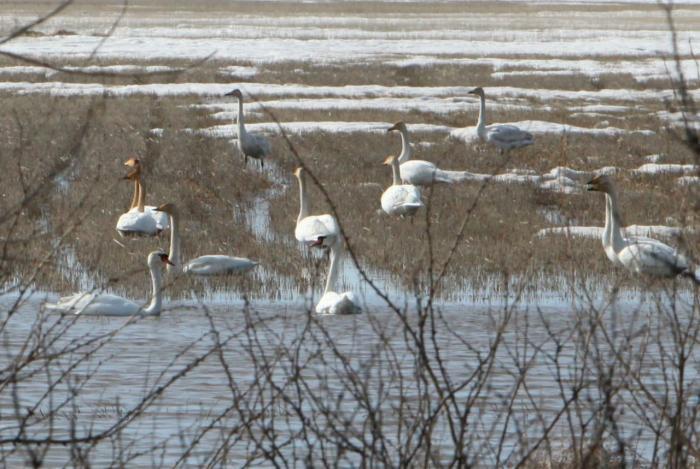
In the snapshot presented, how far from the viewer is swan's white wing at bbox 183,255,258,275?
1085cm

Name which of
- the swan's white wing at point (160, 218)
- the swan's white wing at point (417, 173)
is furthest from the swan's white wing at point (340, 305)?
the swan's white wing at point (417, 173)

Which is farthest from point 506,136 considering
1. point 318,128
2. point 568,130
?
point 318,128

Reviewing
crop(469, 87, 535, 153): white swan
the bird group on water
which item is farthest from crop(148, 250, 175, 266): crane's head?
crop(469, 87, 535, 153): white swan

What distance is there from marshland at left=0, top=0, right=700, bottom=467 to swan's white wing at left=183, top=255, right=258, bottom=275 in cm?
14

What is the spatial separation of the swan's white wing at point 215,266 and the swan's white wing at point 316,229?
102 cm

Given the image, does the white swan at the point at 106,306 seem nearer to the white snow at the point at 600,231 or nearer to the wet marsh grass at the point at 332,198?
the wet marsh grass at the point at 332,198

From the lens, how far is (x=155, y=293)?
9805 millimetres

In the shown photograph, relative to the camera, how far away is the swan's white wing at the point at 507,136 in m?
18.8

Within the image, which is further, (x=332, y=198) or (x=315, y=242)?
(x=332, y=198)

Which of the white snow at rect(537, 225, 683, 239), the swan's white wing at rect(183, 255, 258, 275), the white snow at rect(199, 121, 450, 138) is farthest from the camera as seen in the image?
the white snow at rect(199, 121, 450, 138)

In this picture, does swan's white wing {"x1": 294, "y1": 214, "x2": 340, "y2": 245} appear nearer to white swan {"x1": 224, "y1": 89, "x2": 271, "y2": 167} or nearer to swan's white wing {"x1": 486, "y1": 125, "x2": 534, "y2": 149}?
white swan {"x1": 224, "y1": 89, "x2": 271, "y2": 167}

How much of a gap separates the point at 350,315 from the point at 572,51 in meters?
37.3

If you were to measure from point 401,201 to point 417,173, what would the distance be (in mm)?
1891

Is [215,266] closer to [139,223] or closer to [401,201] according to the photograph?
[139,223]
